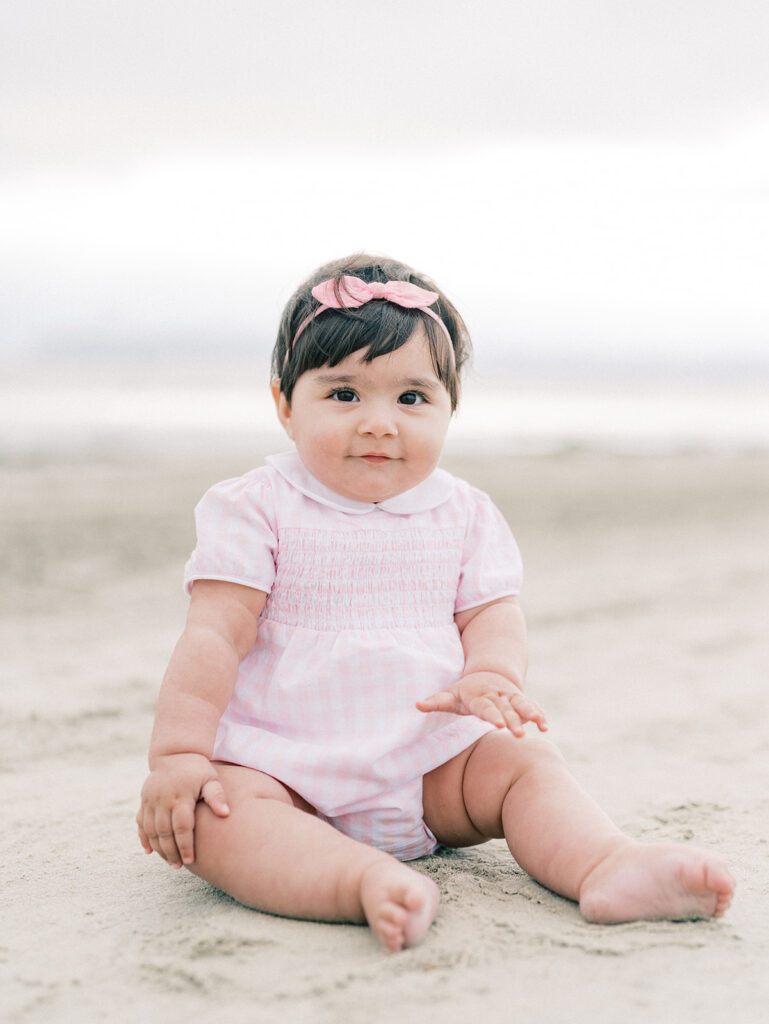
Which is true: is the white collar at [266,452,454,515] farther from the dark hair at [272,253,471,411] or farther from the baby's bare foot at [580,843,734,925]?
the baby's bare foot at [580,843,734,925]

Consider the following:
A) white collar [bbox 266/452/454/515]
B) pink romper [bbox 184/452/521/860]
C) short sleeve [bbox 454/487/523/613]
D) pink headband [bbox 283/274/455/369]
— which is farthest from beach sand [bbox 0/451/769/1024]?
pink headband [bbox 283/274/455/369]

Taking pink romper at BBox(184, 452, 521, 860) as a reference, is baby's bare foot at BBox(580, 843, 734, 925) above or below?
below

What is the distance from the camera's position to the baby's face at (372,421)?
2.28 metres

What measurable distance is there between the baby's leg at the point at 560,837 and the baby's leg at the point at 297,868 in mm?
285

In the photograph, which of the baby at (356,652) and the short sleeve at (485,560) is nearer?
the baby at (356,652)

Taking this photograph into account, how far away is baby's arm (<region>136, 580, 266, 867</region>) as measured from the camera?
6.65ft

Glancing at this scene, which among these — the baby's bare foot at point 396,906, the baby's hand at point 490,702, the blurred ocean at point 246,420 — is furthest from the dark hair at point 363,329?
the blurred ocean at point 246,420

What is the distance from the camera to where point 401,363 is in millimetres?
2291

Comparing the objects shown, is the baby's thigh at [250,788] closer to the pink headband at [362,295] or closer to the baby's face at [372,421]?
the baby's face at [372,421]

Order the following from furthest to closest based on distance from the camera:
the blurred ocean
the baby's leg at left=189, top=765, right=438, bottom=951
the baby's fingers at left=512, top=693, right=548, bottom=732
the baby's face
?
the blurred ocean
the baby's face
the baby's fingers at left=512, top=693, right=548, bottom=732
the baby's leg at left=189, top=765, right=438, bottom=951

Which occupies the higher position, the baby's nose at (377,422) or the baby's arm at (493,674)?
the baby's nose at (377,422)

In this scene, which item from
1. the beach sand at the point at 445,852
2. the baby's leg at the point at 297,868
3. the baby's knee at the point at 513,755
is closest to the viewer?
the beach sand at the point at 445,852

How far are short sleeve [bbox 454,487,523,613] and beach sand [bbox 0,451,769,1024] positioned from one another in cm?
56

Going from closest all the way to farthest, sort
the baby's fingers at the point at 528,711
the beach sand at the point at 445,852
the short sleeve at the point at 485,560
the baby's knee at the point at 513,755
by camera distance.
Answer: the beach sand at the point at 445,852
the baby's fingers at the point at 528,711
the baby's knee at the point at 513,755
the short sleeve at the point at 485,560
